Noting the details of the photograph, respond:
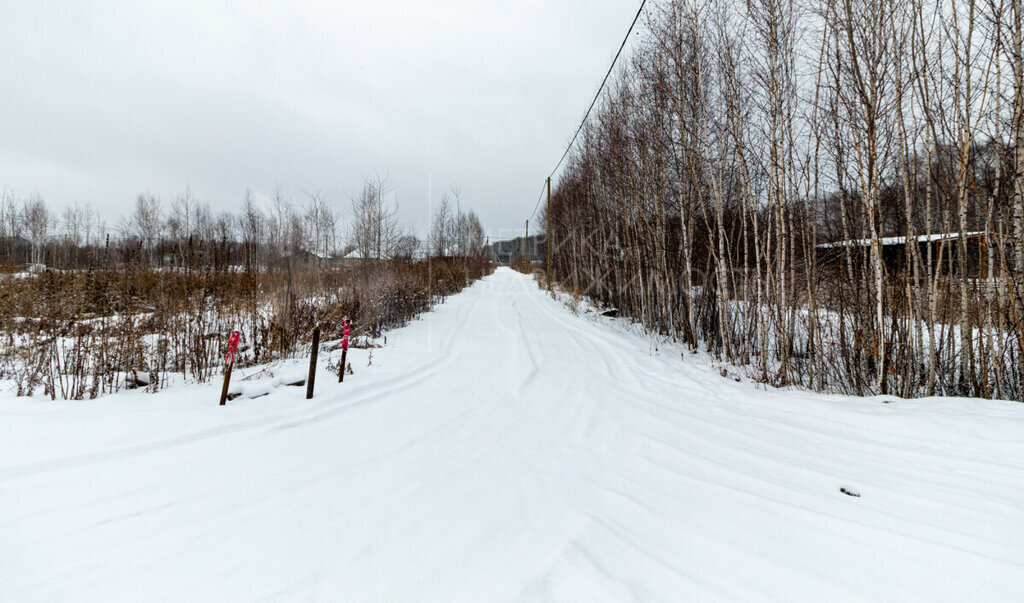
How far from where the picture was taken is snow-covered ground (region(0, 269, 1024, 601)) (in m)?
1.52

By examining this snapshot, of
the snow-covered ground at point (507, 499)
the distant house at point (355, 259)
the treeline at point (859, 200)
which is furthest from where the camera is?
the distant house at point (355, 259)

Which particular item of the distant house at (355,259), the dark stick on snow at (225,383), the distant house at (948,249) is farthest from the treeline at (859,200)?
the distant house at (355,259)

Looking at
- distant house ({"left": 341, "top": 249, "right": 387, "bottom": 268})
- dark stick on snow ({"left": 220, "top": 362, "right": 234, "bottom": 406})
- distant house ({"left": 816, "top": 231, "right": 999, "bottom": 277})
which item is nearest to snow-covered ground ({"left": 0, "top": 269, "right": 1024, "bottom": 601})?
dark stick on snow ({"left": 220, "top": 362, "right": 234, "bottom": 406})

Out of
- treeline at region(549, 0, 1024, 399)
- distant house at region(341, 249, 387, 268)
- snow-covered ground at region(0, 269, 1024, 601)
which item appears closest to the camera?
snow-covered ground at region(0, 269, 1024, 601)

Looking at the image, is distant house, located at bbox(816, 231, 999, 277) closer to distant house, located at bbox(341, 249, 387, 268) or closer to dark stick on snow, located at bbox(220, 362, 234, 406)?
dark stick on snow, located at bbox(220, 362, 234, 406)

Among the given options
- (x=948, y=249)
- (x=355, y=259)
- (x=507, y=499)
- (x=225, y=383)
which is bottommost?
(x=507, y=499)

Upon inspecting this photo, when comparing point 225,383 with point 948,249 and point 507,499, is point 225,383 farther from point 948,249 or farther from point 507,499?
point 948,249

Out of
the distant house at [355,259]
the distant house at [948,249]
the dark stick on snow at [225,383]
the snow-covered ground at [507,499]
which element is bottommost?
the snow-covered ground at [507,499]

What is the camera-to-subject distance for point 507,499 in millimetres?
2152

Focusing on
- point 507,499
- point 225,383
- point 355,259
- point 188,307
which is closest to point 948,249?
point 507,499

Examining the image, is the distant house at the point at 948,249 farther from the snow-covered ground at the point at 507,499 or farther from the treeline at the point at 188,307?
the treeline at the point at 188,307

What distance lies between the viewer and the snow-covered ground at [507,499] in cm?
152

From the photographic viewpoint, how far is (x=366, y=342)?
6711 mm

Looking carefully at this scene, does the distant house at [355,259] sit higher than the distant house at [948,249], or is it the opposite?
the distant house at [355,259]
